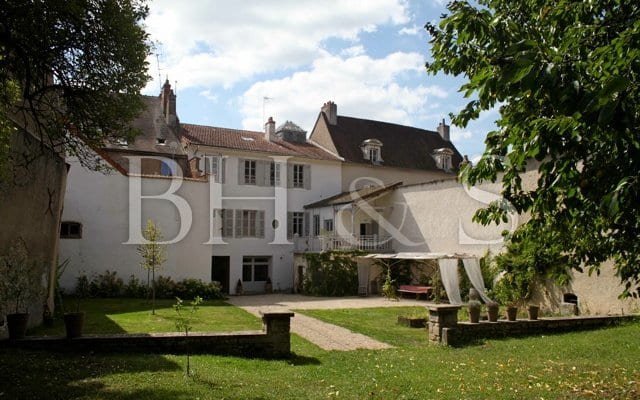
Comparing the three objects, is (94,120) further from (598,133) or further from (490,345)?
(490,345)

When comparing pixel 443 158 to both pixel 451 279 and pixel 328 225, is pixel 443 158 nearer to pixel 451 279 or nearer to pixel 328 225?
pixel 328 225

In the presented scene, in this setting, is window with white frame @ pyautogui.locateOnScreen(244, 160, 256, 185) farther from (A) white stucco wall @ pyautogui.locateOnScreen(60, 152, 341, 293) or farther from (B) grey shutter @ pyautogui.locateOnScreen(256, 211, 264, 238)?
(B) grey shutter @ pyautogui.locateOnScreen(256, 211, 264, 238)

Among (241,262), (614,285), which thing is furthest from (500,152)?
(241,262)

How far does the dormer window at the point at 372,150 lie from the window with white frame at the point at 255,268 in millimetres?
8762

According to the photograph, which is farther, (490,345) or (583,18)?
(490,345)

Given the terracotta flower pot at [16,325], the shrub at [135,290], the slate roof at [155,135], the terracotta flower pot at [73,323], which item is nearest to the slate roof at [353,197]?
the slate roof at [155,135]

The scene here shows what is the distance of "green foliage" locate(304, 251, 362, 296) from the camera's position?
23.3 m

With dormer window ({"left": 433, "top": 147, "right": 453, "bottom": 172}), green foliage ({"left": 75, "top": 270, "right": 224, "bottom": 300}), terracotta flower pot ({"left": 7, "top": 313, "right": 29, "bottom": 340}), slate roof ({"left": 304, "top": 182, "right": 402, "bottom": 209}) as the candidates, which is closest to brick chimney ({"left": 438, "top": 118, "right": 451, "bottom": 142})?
dormer window ({"left": 433, "top": 147, "right": 453, "bottom": 172})

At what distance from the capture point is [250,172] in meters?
25.4

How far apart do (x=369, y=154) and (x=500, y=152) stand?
24.7 metres

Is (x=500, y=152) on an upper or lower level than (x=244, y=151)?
lower

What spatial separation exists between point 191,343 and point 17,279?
176 inches

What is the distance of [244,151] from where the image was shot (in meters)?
25.0

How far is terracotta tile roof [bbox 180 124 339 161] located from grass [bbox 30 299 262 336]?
968 cm
